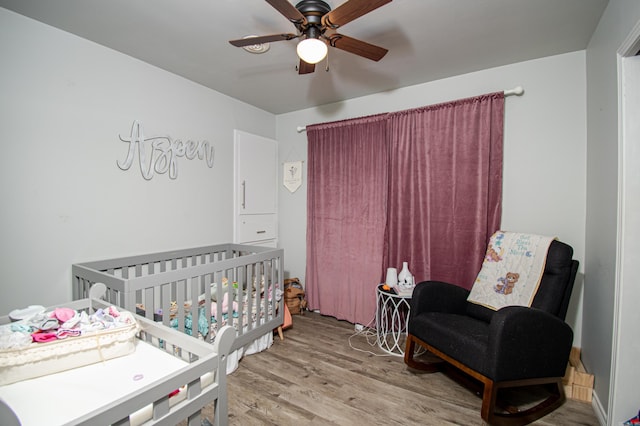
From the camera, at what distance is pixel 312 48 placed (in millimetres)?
1473

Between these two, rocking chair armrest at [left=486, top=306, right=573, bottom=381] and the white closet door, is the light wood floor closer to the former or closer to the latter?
rocking chair armrest at [left=486, top=306, right=573, bottom=381]

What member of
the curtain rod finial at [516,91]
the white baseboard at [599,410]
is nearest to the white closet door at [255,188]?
the curtain rod finial at [516,91]

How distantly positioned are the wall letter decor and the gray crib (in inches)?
27.8

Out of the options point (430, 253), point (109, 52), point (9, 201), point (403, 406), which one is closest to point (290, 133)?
point (109, 52)

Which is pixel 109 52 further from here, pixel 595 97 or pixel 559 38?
pixel 595 97

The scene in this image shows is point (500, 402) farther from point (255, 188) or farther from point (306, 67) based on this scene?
point (255, 188)

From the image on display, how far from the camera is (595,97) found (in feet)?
6.17

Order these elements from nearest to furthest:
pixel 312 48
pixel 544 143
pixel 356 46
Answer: pixel 312 48 → pixel 356 46 → pixel 544 143

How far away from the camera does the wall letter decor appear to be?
223 cm

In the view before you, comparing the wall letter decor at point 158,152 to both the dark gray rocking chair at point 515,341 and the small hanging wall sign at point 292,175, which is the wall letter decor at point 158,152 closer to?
the small hanging wall sign at point 292,175

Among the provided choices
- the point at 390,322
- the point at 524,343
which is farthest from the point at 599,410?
the point at 390,322


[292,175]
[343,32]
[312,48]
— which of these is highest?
[343,32]

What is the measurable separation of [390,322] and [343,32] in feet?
8.14

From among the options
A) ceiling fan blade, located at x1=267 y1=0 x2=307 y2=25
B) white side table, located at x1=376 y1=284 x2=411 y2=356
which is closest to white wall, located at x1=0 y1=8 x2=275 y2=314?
ceiling fan blade, located at x1=267 y1=0 x2=307 y2=25
